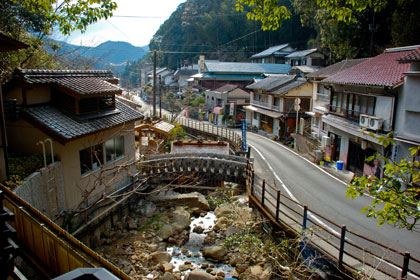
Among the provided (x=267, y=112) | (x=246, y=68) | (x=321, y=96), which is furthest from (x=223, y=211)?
(x=246, y=68)

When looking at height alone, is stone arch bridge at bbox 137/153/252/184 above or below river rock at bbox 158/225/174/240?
above

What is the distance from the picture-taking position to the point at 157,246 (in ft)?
46.3

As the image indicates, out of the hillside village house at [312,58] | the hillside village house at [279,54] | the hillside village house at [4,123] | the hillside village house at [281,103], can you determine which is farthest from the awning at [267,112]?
the hillside village house at [4,123]

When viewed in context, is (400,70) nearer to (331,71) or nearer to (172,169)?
(331,71)

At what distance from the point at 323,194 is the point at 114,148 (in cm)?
1084

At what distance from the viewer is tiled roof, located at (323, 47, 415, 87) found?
17.2 meters

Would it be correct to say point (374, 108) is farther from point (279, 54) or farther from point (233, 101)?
point (279, 54)

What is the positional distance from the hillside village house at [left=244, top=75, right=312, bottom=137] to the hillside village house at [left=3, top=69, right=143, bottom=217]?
25218 millimetres

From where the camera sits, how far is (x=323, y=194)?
15453 mm

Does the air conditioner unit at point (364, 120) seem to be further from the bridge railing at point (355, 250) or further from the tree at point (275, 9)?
the tree at point (275, 9)

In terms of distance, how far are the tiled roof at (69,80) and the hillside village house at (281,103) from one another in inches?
982

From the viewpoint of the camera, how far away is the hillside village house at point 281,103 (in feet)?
117

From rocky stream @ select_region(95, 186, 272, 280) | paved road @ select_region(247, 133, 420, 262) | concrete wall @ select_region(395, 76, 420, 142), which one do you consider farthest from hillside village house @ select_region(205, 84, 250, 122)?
concrete wall @ select_region(395, 76, 420, 142)

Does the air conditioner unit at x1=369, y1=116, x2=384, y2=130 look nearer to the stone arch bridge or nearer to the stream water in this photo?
the stone arch bridge
